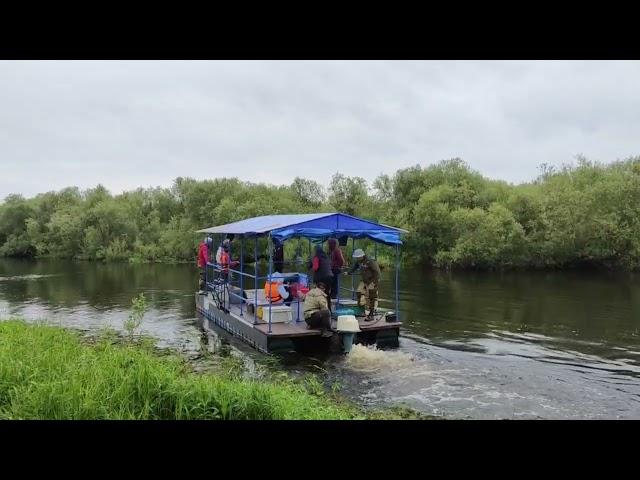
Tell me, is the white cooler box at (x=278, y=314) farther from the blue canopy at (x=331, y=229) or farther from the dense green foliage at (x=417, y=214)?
the dense green foliage at (x=417, y=214)

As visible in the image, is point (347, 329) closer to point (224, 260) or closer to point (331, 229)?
point (331, 229)

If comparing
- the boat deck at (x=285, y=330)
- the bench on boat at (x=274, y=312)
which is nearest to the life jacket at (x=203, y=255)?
the boat deck at (x=285, y=330)

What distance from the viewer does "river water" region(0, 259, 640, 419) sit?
10.4 meters

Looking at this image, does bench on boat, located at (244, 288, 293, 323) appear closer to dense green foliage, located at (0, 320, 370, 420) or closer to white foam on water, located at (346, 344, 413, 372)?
white foam on water, located at (346, 344, 413, 372)

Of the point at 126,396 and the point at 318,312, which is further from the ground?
the point at 318,312

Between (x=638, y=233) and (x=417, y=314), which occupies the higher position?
(x=638, y=233)

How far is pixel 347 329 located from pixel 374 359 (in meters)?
0.98

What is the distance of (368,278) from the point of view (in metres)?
15.1

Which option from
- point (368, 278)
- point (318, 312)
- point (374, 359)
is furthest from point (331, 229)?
point (374, 359)

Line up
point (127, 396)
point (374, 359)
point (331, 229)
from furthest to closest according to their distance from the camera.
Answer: point (331, 229), point (374, 359), point (127, 396)
